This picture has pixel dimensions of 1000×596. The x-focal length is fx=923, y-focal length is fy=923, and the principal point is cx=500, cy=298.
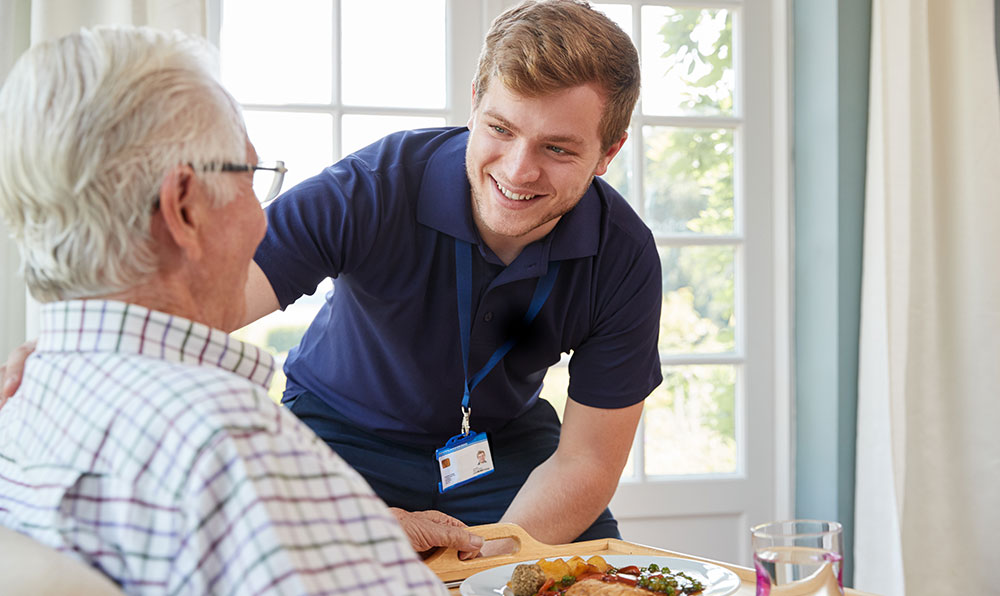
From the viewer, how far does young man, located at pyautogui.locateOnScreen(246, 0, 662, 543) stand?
166 cm

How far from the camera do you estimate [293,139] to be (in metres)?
2.72

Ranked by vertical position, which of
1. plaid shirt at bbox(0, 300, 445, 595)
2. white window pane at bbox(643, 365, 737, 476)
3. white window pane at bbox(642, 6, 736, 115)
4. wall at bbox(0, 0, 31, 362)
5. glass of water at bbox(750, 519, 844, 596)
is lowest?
white window pane at bbox(643, 365, 737, 476)

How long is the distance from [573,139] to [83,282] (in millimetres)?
999

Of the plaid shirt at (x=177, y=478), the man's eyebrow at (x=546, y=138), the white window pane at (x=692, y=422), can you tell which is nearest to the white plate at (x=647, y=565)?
the plaid shirt at (x=177, y=478)

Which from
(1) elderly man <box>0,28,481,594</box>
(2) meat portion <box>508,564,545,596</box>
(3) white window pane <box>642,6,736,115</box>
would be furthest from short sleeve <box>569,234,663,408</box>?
(3) white window pane <box>642,6,736,115</box>

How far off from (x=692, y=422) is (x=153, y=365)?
8.08ft

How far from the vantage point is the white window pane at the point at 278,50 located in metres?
2.69

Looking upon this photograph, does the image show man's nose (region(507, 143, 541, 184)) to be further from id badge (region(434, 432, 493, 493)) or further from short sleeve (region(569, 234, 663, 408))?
id badge (region(434, 432, 493, 493))

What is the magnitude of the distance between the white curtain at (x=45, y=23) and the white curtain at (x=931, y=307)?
1.95 metres

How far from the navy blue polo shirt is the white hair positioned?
816 millimetres

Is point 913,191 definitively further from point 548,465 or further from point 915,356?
point 548,465

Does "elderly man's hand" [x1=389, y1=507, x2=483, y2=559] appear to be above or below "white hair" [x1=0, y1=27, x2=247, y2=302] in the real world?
below

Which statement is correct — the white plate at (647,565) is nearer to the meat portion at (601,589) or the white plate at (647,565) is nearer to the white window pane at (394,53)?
the meat portion at (601,589)

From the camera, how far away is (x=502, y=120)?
1654mm
